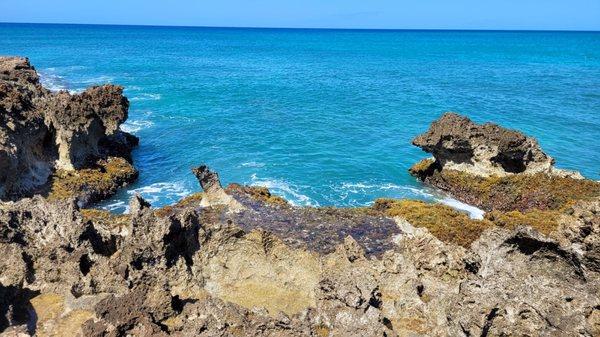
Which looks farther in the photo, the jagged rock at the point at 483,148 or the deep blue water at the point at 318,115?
the deep blue water at the point at 318,115

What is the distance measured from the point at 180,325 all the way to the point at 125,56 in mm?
153194

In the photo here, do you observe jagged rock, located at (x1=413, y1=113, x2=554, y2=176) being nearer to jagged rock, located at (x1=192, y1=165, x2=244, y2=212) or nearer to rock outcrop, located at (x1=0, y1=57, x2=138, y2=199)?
jagged rock, located at (x1=192, y1=165, x2=244, y2=212)

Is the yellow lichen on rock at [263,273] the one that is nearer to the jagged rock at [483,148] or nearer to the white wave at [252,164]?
the jagged rock at [483,148]

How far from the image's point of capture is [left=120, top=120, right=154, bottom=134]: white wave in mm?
60119

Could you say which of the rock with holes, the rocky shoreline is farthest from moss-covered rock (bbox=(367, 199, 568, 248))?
the rock with holes

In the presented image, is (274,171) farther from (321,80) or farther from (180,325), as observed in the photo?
(321,80)

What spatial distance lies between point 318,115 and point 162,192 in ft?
116

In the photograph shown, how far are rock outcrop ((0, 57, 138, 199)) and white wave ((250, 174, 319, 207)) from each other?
14.5 m

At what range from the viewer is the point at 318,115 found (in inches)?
2847

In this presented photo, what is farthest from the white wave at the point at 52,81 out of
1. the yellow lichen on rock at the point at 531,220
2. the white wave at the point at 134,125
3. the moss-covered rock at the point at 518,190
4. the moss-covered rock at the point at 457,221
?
the yellow lichen on rock at the point at 531,220

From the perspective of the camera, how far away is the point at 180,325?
1268cm

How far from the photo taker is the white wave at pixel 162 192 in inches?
1610

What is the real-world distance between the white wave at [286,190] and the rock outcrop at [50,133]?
14.5 metres

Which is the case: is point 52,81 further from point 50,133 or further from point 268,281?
point 268,281
